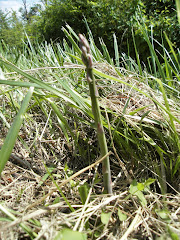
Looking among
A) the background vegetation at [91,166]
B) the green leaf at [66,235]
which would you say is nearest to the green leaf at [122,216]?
the background vegetation at [91,166]

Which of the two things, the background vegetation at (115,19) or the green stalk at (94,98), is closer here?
the green stalk at (94,98)

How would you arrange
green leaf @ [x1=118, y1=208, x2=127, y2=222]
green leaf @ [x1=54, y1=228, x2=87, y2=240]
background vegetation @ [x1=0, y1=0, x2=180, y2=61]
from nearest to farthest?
green leaf @ [x1=54, y1=228, x2=87, y2=240]
green leaf @ [x1=118, y1=208, x2=127, y2=222]
background vegetation @ [x1=0, y1=0, x2=180, y2=61]

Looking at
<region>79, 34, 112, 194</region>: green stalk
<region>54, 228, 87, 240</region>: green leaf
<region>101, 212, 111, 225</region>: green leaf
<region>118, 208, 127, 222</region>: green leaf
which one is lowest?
<region>118, 208, 127, 222</region>: green leaf

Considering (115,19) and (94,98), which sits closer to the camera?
(94,98)

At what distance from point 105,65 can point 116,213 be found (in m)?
0.65

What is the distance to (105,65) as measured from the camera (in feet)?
3.14

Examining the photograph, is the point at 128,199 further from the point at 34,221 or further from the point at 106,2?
the point at 106,2

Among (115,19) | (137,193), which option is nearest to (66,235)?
(137,193)

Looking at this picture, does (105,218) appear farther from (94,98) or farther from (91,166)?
(94,98)

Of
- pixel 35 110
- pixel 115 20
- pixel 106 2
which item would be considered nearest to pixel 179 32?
pixel 115 20

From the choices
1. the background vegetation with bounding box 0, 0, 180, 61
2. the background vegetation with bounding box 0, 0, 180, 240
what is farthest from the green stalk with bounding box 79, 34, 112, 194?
the background vegetation with bounding box 0, 0, 180, 61

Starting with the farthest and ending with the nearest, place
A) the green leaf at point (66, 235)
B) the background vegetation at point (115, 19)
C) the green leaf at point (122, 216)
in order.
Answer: the background vegetation at point (115, 19), the green leaf at point (122, 216), the green leaf at point (66, 235)

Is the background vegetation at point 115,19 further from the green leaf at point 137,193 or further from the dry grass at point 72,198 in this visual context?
the green leaf at point 137,193

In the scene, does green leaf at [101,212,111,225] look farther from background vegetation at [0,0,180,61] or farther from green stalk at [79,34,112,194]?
background vegetation at [0,0,180,61]
